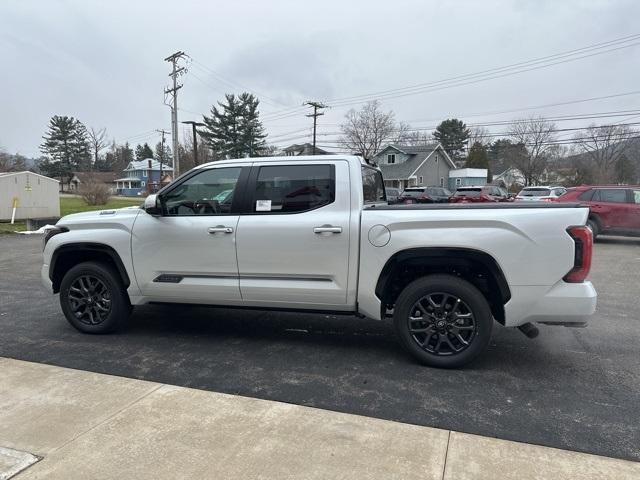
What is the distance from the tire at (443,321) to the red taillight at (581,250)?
29.3 inches

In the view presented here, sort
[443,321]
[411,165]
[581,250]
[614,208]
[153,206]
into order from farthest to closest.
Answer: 1. [411,165]
2. [614,208]
3. [153,206]
4. [443,321]
5. [581,250]

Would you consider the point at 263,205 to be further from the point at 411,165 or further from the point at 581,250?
the point at 411,165

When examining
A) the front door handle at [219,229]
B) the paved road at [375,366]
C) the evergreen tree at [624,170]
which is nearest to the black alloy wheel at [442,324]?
the paved road at [375,366]

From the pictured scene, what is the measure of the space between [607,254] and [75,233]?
11432 mm

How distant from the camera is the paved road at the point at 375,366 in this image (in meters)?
3.31

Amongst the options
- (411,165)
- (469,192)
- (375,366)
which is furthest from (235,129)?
(375,366)

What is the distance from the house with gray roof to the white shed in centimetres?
3770

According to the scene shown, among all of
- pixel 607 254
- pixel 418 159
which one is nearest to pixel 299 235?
pixel 607 254

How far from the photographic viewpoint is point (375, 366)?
423 cm

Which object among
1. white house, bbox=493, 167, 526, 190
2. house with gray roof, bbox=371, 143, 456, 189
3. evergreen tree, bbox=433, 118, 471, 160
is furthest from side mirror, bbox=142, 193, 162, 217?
evergreen tree, bbox=433, 118, 471, 160

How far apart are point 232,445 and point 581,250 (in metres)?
2.98

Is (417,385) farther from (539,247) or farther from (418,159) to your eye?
(418,159)

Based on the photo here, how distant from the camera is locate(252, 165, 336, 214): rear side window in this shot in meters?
4.38

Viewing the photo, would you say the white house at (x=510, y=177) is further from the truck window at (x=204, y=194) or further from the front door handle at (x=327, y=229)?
the front door handle at (x=327, y=229)
